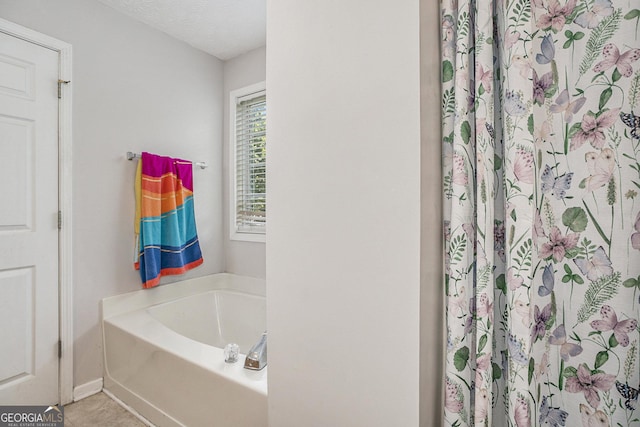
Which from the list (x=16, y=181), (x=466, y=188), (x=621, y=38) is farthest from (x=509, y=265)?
(x=16, y=181)

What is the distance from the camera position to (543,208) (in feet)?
2.99

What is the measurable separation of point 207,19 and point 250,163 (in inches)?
43.8

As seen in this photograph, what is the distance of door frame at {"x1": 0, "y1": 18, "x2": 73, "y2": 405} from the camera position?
1.97 meters

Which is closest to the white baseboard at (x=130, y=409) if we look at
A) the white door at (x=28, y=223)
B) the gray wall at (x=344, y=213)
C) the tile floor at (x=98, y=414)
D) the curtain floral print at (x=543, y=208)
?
the tile floor at (x=98, y=414)

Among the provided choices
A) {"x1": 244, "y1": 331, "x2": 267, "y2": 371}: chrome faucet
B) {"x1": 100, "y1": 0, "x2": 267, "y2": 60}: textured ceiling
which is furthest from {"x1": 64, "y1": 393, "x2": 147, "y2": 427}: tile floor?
{"x1": 100, "y1": 0, "x2": 267, "y2": 60}: textured ceiling

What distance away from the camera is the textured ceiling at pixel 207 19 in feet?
7.09

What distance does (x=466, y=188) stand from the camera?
89 cm

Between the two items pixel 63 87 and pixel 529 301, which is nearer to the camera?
pixel 529 301

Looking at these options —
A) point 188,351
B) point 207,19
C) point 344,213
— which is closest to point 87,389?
point 188,351

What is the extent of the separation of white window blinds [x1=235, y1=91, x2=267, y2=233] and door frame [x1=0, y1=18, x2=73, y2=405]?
1221mm

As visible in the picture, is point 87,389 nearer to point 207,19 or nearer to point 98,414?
point 98,414

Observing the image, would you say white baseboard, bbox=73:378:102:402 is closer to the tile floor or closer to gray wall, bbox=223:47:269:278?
the tile floor

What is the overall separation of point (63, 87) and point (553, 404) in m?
2.80

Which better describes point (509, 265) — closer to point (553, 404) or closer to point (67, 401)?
point (553, 404)
